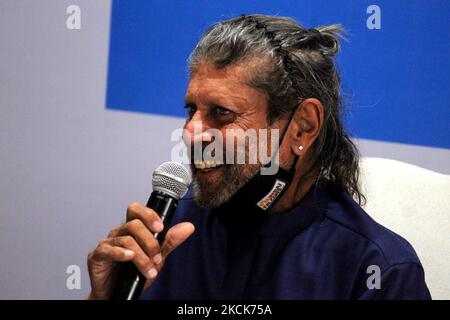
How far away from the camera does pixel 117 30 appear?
168cm

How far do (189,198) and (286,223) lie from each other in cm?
27

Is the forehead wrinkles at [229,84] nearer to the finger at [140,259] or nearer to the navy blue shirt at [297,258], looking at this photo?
the navy blue shirt at [297,258]

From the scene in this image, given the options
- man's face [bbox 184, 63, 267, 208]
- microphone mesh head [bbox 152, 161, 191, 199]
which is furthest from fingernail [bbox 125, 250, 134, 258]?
man's face [bbox 184, 63, 267, 208]

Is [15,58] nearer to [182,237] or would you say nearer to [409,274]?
[182,237]

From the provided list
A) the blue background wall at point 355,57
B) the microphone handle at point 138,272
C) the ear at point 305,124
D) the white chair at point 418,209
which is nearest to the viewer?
the microphone handle at point 138,272

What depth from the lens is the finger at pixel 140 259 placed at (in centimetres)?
79

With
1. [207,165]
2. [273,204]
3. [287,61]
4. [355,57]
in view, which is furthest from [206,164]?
[355,57]

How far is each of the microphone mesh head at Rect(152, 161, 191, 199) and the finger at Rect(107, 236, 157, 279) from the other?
9cm

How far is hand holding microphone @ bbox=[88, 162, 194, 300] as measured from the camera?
31.3 inches

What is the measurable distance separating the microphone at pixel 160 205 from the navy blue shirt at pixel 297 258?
0.25 meters

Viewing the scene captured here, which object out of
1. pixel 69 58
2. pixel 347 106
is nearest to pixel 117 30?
pixel 69 58

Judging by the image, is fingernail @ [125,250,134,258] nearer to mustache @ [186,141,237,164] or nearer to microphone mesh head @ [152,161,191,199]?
microphone mesh head @ [152,161,191,199]

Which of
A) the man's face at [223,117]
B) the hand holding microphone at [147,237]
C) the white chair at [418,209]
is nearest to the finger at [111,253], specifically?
the hand holding microphone at [147,237]

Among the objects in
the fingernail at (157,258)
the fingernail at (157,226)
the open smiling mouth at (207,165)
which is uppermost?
the open smiling mouth at (207,165)
